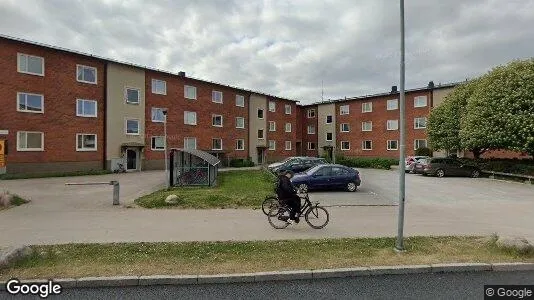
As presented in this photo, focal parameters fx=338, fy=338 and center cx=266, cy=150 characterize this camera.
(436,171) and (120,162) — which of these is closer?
(436,171)

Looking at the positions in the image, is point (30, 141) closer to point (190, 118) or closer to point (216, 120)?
point (190, 118)

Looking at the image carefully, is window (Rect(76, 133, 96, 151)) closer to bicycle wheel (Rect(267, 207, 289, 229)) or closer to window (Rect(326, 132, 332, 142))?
bicycle wheel (Rect(267, 207, 289, 229))

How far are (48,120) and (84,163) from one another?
14.1 ft

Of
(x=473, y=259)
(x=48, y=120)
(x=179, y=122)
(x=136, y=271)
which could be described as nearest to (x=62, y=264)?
(x=136, y=271)

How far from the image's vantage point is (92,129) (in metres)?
28.6

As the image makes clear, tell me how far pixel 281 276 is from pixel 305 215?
3.57 meters

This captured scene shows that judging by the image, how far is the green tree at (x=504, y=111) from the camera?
2153 centimetres

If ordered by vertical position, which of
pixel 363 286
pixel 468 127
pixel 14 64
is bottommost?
pixel 363 286

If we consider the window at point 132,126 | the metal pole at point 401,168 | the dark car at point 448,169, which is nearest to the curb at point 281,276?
the metal pole at point 401,168

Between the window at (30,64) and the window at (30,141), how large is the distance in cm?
453

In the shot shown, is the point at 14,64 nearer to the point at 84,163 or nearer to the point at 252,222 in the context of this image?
the point at 84,163

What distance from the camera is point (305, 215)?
889cm

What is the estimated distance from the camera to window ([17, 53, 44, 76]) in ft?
80.4

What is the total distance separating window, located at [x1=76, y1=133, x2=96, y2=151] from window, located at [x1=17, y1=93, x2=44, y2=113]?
3395mm
